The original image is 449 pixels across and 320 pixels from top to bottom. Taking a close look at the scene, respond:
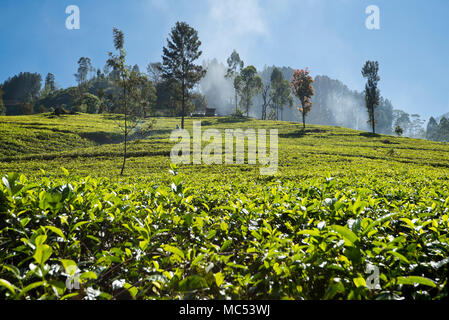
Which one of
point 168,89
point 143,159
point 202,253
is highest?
point 168,89

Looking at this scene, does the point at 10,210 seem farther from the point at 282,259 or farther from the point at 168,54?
the point at 168,54

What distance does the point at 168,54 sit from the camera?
36844 mm

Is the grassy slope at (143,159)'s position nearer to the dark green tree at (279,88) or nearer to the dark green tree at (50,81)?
the dark green tree at (279,88)

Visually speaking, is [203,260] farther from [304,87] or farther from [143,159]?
[304,87]

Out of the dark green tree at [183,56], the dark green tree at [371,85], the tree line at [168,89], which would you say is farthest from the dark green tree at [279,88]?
the dark green tree at [183,56]

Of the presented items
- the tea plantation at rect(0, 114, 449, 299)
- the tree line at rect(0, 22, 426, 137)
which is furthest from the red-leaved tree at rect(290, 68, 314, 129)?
the tea plantation at rect(0, 114, 449, 299)

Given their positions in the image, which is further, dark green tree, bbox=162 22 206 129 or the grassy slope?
dark green tree, bbox=162 22 206 129

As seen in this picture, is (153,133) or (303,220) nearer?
(303,220)

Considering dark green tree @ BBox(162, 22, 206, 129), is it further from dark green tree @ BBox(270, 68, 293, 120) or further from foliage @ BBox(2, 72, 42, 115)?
foliage @ BBox(2, 72, 42, 115)

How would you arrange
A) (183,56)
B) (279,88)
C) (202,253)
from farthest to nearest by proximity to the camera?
(279,88), (183,56), (202,253)

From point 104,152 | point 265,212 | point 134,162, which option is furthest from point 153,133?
Result: point 265,212

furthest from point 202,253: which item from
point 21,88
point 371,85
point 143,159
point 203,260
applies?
point 21,88

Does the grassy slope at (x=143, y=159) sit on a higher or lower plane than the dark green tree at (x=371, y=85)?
lower
